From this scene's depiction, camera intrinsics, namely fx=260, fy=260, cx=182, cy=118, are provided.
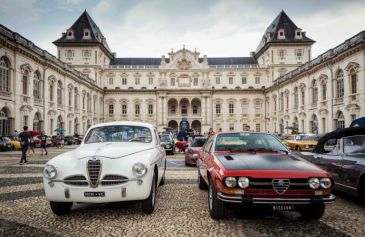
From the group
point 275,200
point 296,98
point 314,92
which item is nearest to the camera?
point 275,200

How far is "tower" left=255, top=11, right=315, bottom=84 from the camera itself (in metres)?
52.0

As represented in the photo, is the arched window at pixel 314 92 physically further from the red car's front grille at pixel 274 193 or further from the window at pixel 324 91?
the red car's front grille at pixel 274 193

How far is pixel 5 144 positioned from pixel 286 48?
49829mm

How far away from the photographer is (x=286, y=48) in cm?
5234

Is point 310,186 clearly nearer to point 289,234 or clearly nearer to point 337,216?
point 289,234

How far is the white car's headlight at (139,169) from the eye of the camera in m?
4.34

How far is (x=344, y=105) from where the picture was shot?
2672 cm

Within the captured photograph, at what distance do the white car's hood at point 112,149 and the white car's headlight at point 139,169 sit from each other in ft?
1.26

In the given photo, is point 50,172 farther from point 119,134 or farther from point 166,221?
point 166,221

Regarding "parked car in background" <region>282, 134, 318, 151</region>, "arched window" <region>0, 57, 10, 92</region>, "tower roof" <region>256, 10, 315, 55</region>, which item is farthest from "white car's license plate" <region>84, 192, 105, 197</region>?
"tower roof" <region>256, 10, 315, 55</region>

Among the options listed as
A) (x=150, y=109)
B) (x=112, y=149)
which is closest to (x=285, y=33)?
(x=150, y=109)

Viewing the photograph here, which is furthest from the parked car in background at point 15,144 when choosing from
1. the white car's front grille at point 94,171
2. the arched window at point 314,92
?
the arched window at point 314,92

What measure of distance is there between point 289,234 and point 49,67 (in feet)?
111

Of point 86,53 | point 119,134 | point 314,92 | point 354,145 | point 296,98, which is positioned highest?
point 86,53
